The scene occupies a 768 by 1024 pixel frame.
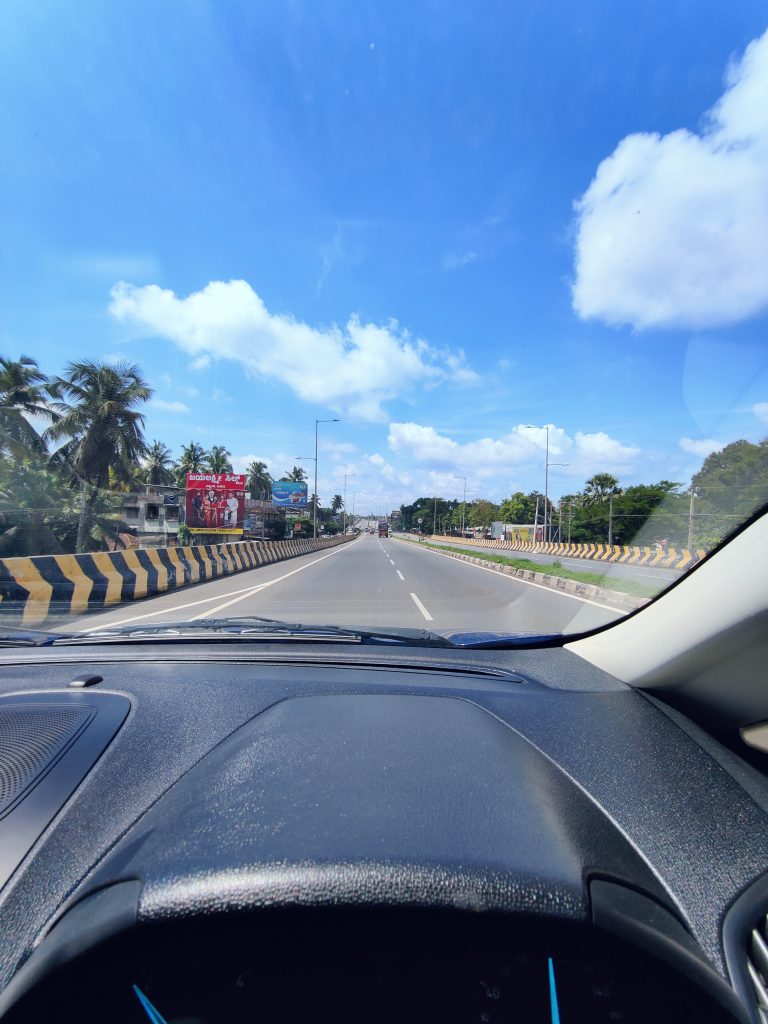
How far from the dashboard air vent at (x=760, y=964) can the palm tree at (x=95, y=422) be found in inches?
285

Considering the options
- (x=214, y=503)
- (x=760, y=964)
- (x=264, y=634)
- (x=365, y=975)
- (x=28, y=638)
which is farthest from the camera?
(x=214, y=503)

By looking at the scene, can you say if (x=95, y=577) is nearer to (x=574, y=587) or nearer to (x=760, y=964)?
(x=574, y=587)

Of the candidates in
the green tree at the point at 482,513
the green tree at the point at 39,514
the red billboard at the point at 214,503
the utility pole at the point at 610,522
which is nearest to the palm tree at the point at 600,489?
the utility pole at the point at 610,522

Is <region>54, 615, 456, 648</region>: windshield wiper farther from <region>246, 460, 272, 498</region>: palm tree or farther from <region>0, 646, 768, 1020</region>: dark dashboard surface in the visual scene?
<region>246, 460, 272, 498</region>: palm tree

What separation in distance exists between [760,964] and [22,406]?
9979 millimetres

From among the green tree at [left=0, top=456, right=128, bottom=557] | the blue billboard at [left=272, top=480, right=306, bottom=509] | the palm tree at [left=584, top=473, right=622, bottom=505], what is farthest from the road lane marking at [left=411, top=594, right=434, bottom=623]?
the blue billboard at [left=272, top=480, right=306, bottom=509]

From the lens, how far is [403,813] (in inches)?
50.4

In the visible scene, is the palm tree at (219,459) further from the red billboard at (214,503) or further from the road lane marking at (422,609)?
the road lane marking at (422,609)

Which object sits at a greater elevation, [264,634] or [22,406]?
[22,406]

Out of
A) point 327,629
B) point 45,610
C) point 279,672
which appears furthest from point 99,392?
point 279,672

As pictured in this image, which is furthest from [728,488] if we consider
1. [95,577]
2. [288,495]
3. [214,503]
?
[288,495]

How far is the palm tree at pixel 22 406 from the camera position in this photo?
781 centimetres

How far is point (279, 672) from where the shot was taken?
2430 mm

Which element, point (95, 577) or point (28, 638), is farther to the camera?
point (95, 577)
